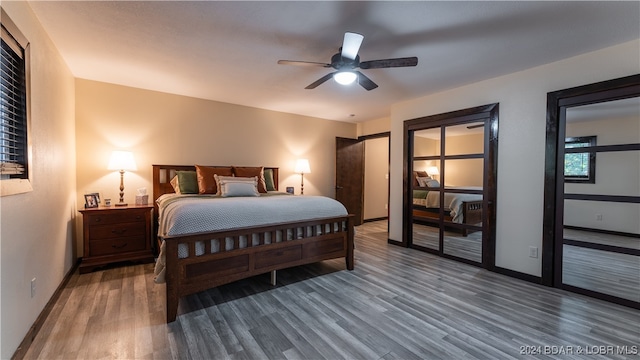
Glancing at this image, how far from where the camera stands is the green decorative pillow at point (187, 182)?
12.0 ft

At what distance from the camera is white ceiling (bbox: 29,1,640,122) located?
1.90m

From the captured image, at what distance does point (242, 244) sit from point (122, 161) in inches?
85.9

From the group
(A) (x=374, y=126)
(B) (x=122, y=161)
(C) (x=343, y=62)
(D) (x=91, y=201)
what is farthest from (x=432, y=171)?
(D) (x=91, y=201)

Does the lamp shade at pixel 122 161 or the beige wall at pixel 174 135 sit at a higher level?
the beige wall at pixel 174 135

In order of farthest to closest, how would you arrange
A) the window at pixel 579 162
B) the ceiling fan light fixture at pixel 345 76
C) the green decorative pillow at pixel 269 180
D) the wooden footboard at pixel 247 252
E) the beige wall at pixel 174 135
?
the green decorative pillow at pixel 269 180 → the beige wall at pixel 174 135 → the window at pixel 579 162 → the ceiling fan light fixture at pixel 345 76 → the wooden footboard at pixel 247 252

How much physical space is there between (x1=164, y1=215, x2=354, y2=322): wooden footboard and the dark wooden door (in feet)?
8.49

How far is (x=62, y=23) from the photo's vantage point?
83.1 inches

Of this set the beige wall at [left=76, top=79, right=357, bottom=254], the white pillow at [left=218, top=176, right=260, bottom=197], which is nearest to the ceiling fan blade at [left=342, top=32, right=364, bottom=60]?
the white pillow at [left=218, top=176, right=260, bottom=197]

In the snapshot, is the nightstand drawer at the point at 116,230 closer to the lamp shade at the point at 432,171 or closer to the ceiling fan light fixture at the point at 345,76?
the ceiling fan light fixture at the point at 345,76

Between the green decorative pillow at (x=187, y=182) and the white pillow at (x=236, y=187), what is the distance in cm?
40

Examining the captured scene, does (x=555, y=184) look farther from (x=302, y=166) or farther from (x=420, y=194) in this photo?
(x=302, y=166)

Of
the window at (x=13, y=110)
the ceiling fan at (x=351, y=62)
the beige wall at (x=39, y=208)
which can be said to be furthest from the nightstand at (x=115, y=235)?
the ceiling fan at (x=351, y=62)

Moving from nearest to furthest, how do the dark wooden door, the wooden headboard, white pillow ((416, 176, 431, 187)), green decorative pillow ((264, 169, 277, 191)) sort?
the wooden headboard < white pillow ((416, 176, 431, 187)) < green decorative pillow ((264, 169, 277, 191)) < the dark wooden door

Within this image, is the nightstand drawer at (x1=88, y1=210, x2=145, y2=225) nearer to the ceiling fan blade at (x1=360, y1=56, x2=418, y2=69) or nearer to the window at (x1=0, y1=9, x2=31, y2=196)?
the window at (x1=0, y1=9, x2=31, y2=196)
